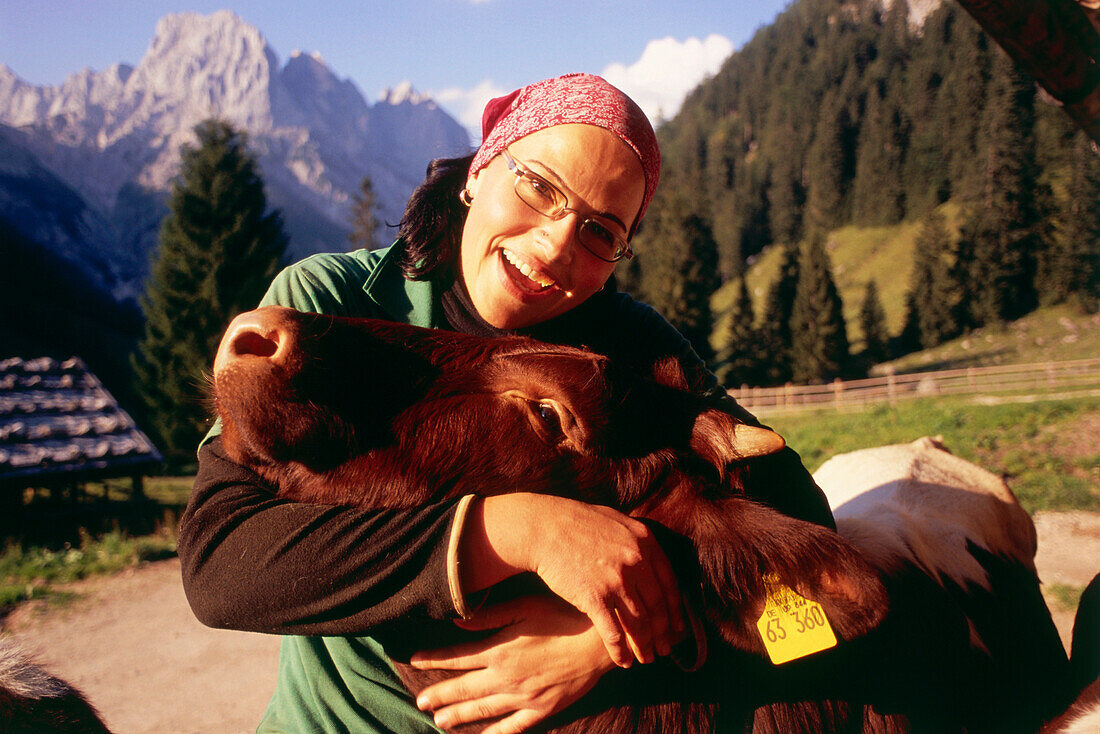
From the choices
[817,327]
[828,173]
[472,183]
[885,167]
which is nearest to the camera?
[472,183]

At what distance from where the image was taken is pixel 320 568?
1.31 meters

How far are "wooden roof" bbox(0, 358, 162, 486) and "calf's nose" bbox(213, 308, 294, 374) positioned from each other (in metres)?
12.5

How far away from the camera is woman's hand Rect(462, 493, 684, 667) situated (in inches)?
53.3

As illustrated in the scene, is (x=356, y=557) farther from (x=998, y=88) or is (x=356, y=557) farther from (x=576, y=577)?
(x=998, y=88)

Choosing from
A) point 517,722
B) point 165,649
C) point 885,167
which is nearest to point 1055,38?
point 517,722

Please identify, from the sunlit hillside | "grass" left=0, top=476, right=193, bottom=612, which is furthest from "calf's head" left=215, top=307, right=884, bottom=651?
the sunlit hillside

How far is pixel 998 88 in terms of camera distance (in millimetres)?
58719

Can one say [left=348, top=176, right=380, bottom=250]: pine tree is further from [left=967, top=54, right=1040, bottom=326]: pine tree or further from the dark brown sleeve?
[left=967, top=54, right=1040, bottom=326]: pine tree

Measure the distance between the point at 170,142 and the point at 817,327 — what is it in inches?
3923

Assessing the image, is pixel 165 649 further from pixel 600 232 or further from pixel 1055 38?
pixel 1055 38

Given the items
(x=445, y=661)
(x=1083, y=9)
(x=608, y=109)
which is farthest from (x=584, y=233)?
(x=1083, y=9)

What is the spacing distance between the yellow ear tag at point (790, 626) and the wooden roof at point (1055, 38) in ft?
5.67

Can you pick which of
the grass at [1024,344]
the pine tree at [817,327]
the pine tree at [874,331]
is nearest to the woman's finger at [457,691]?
the grass at [1024,344]

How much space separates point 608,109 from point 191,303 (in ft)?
70.1
